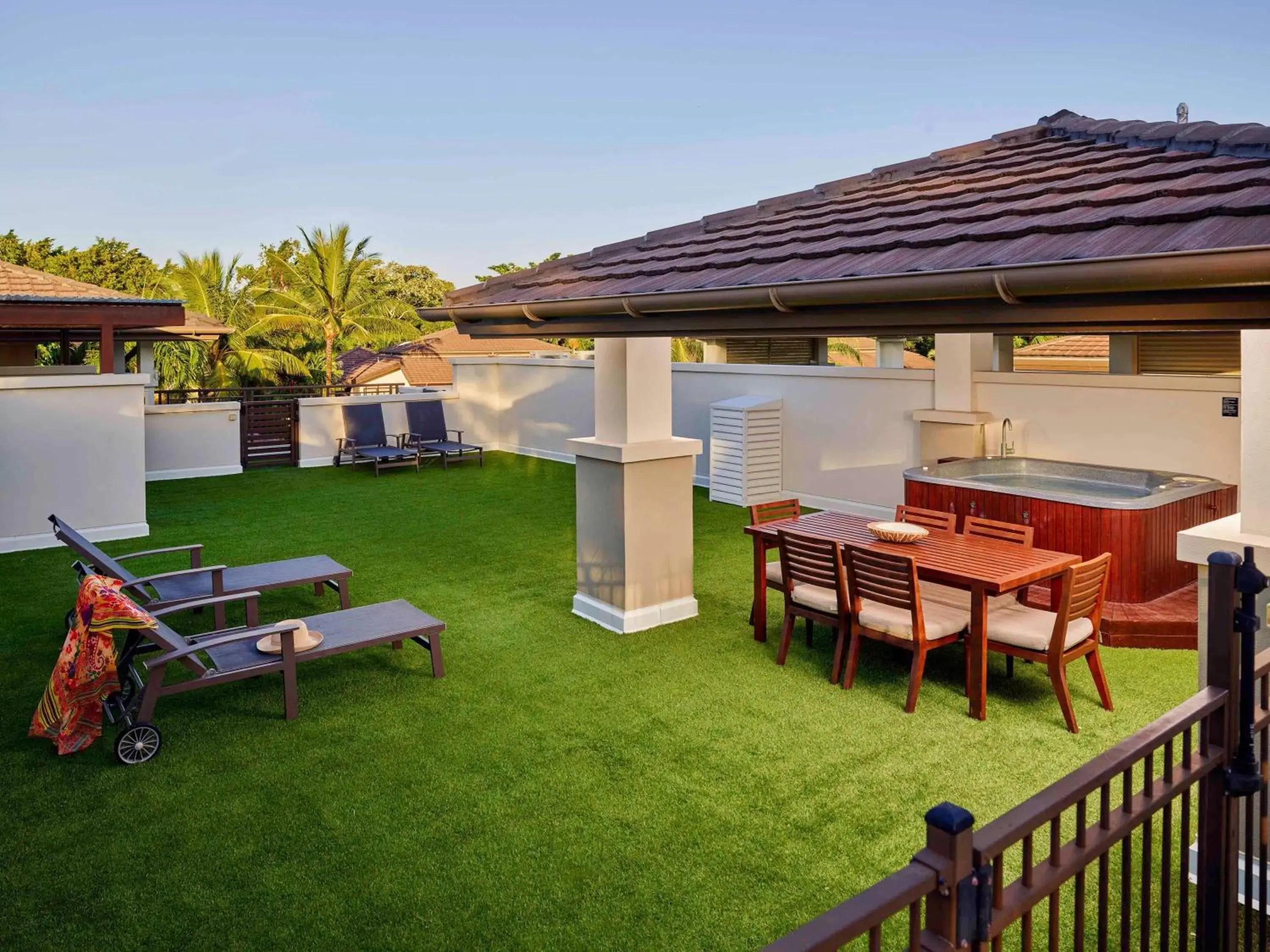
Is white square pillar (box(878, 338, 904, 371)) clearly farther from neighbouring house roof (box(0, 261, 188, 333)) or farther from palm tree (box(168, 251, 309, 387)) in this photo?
palm tree (box(168, 251, 309, 387))

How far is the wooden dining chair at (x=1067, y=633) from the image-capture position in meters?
5.29

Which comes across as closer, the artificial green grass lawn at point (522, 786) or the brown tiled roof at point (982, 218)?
the brown tiled roof at point (982, 218)

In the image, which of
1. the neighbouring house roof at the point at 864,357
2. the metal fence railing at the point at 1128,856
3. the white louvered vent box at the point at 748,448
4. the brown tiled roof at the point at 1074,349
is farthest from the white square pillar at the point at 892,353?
the metal fence railing at the point at 1128,856

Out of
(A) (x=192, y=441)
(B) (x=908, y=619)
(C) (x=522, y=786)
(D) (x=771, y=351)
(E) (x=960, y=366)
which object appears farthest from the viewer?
(D) (x=771, y=351)

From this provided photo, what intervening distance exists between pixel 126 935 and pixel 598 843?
1.85 m

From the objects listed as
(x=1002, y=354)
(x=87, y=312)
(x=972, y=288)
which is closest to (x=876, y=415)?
(x=1002, y=354)

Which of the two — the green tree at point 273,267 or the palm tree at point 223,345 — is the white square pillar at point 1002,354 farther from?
the green tree at point 273,267

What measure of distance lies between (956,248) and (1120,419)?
619 cm

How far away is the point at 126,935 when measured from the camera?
3447 mm

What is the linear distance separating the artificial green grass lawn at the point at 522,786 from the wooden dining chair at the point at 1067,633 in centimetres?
23

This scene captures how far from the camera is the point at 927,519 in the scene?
7.27 meters

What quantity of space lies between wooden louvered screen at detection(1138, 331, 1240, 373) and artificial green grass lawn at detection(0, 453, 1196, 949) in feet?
33.8

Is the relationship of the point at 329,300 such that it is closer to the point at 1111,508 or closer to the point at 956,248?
the point at 1111,508

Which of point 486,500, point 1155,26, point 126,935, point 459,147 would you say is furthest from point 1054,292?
point 459,147
